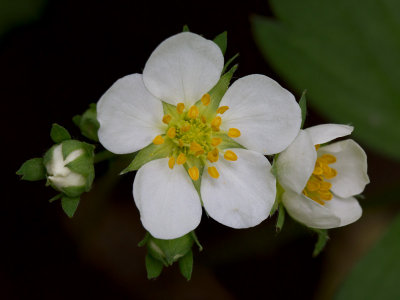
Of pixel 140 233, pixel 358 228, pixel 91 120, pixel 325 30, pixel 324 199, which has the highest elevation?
pixel 91 120

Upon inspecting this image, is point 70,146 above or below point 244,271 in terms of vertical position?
above

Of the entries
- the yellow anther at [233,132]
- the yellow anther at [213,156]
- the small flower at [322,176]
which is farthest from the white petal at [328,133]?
the yellow anther at [213,156]

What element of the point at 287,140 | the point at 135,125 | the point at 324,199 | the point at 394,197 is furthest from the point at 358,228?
the point at 135,125

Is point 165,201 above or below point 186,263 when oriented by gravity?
above

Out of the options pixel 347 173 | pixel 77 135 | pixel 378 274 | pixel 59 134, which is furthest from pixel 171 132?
pixel 378 274

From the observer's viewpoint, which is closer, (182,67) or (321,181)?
(182,67)

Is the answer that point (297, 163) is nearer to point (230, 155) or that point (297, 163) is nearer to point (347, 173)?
point (230, 155)

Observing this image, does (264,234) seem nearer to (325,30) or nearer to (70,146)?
(325,30)

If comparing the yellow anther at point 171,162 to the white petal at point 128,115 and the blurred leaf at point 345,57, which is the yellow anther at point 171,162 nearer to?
the white petal at point 128,115
